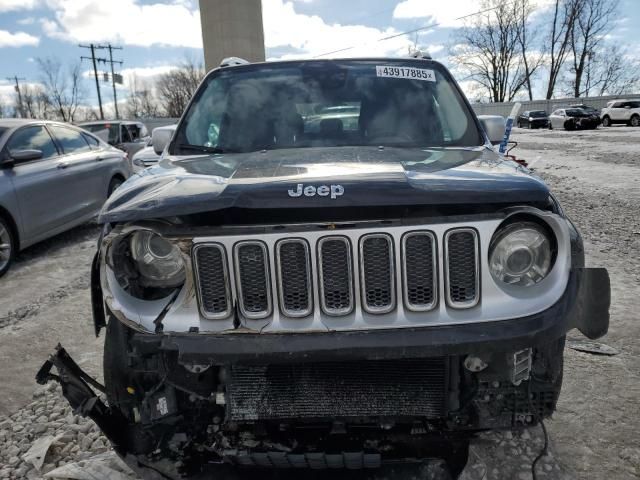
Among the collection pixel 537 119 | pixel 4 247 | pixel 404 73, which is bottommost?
pixel 4 247

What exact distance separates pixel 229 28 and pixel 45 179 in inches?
1101

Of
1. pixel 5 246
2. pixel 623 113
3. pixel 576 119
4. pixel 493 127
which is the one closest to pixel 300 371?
pixel 493 127

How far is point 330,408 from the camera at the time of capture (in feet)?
6.19

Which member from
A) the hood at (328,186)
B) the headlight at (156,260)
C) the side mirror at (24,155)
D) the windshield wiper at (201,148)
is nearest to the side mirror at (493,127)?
the hood at (328,186)

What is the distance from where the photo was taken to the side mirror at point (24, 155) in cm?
570

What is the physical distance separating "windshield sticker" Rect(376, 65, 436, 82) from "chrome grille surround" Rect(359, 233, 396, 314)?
195 centimetres

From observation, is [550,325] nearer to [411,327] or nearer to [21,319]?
[411,327]

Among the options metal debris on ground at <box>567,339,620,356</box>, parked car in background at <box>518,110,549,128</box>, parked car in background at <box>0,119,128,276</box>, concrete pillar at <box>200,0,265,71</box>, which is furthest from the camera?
parked car in background at <box>518,110,549,128</box>

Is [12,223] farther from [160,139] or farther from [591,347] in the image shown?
[591,347]

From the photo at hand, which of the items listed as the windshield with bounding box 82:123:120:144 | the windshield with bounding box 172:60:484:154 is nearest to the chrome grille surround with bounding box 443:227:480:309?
the windshield with bounding box 172:60:484:154

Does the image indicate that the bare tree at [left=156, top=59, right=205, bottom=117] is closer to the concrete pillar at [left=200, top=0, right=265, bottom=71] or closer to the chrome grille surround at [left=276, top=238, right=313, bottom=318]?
the concrete pillar at [left=200, top=0, right=265, bottom=71]

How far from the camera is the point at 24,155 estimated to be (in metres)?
5.75

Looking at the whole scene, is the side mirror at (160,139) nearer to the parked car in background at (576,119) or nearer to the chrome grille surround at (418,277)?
the chrome grille surround at (418,277)

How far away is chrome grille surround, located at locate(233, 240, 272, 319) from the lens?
1779mm
